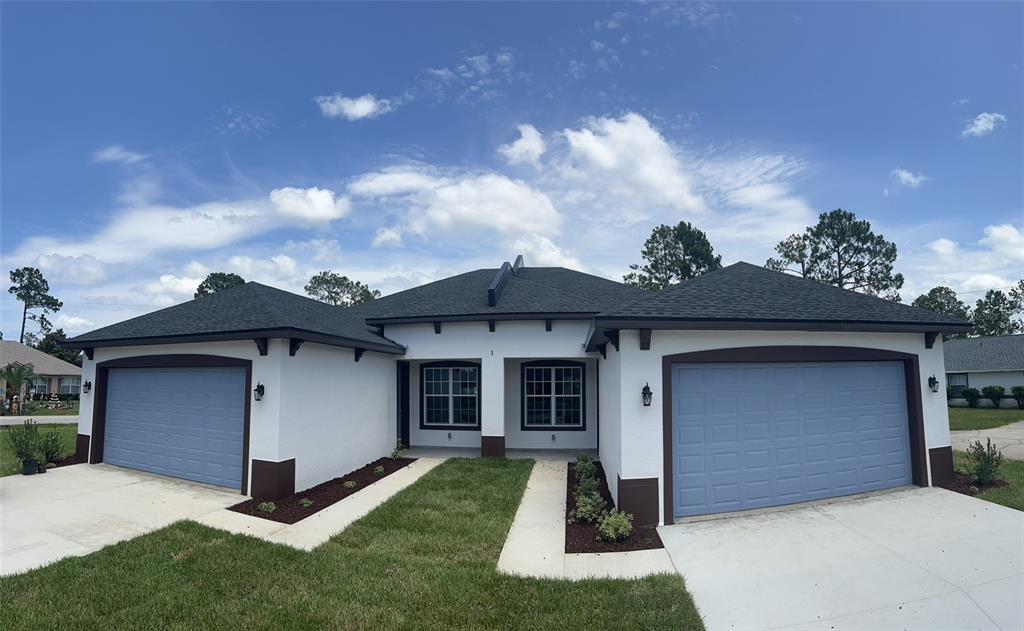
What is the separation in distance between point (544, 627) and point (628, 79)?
42.4ft

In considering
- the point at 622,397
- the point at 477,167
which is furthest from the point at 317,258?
the point at 622,397

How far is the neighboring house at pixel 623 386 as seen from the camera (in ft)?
23.7

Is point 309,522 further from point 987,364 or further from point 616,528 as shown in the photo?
point 987,364

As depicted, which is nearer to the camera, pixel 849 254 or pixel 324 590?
pixel 324 590

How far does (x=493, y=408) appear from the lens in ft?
42.0

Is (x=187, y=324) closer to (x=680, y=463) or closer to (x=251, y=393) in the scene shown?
(x=251, y=393)

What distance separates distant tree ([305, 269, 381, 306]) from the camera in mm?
50812

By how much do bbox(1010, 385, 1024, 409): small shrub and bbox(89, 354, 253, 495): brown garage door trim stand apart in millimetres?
38576

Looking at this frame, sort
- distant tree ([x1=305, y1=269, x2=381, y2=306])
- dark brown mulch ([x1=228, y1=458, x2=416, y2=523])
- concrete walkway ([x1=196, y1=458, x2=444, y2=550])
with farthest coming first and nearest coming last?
distant tree ([x1=305, y1=269, x2=381, y2=306]), dark brown mulch ([x1=228, y1=458, x2=416, y2=523]), concrete walkway ([x1=196, y1=458, x2=444, y2=550])

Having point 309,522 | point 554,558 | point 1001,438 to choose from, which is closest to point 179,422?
point 309,522

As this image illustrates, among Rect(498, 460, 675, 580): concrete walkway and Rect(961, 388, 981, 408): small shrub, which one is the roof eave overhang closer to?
Rect(498, 460, 675, 580): concrete walkway

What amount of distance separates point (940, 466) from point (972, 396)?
29.7 m

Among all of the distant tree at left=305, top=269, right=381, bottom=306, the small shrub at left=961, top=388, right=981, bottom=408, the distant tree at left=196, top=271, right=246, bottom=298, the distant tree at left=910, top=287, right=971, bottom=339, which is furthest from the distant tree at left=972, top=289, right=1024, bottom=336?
the distant tree at left=196, top=271, right=246, bottom=298

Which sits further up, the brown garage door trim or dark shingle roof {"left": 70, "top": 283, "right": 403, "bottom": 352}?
dark shingle roof {"left": 70, "top": 283, "right": 403, "bottom": 352}
